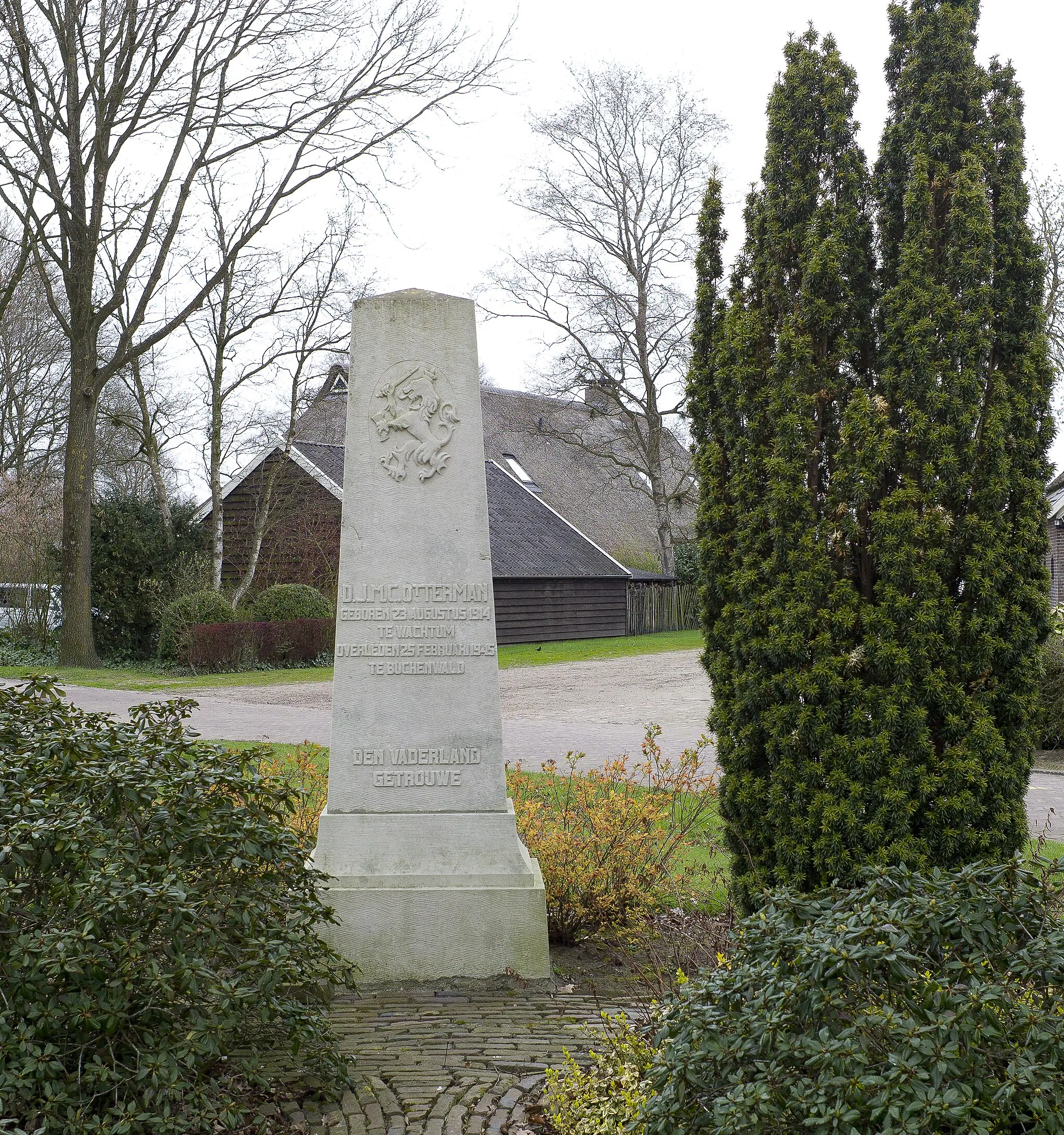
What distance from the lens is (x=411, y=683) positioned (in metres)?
5.27

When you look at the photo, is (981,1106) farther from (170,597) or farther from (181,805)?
(170,597)

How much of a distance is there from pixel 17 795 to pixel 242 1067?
106cm

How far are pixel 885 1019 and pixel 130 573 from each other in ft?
81.6

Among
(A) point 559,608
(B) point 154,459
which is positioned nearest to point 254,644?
(B) point 154,459

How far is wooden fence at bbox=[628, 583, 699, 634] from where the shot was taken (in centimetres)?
3559

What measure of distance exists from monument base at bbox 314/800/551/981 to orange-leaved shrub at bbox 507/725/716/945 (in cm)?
45

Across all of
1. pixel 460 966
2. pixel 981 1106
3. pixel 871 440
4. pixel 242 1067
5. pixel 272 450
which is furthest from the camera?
pixel 272 450

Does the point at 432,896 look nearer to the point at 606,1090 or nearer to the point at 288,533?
the point at 606,1090

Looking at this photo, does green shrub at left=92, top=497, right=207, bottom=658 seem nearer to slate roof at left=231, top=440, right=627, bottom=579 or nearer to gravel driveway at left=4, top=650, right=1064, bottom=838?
slate roof at left=231, top=440, right=627, bottom=579

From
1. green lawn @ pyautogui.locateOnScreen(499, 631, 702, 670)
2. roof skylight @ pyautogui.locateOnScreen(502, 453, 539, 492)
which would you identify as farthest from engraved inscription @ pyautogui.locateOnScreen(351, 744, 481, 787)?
roof skylight @ pyautogui.locateOnScreen(502, 453, 539, 492)

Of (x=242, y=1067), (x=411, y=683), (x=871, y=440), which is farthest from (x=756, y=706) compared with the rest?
(x=242, y=1067)

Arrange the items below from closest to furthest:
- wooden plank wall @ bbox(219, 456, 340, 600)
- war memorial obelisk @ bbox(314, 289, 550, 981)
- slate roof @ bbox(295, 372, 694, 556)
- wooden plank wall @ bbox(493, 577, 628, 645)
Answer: war memorial obelisk @ bbox(314, 289, 550, 981)
wooden plank wall @ bbox(219, 456, 340, 600)
wooden plank wall @ bbox(493, 577, 628, 645)
slate roof @ bbox(295, 372, 694, 556)

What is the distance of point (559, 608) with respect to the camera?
33.3 m

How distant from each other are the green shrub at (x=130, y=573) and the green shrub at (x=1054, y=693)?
18152 mm
